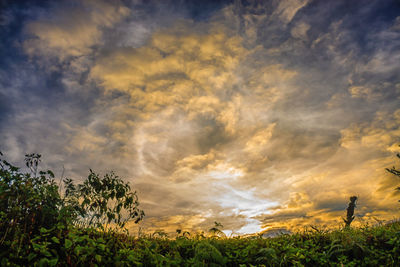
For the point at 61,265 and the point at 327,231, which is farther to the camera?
the point at 327,231

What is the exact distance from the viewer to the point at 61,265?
589cm

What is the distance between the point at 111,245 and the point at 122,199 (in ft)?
7.50

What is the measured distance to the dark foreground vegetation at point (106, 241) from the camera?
6254mm

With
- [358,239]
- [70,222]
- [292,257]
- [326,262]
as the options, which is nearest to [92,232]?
[70,222]

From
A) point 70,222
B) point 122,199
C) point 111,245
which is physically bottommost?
point 111,245

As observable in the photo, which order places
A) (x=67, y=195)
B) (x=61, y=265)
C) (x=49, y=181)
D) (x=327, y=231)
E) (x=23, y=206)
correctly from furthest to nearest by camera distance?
1. (x=327, y=231)
2. (x=67, y=195)
3. (x=49, y=181)
4. (x=23, y=206)
5. (x=61, y=265)

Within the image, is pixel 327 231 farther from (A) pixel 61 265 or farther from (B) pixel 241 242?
(A) pixel 61 265

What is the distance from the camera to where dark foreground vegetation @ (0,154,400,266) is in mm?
6254

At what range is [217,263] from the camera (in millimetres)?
7230

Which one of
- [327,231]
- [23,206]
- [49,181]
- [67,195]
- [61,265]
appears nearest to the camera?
[61,265]

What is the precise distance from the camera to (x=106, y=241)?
8250 mm

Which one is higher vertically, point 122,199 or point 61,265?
point 122,199

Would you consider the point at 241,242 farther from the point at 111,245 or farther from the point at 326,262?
the point at 111,245

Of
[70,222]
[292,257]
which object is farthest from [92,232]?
[292,257]
